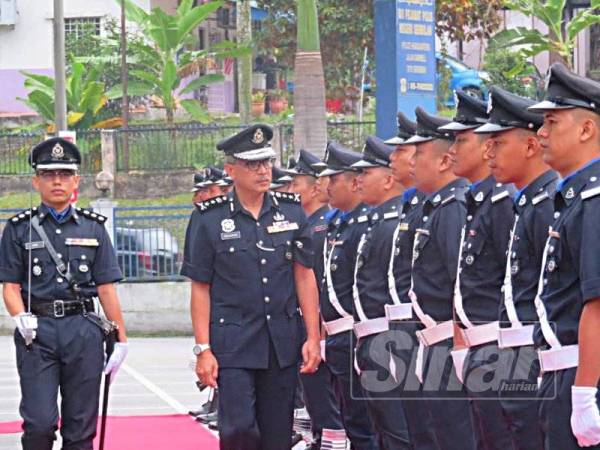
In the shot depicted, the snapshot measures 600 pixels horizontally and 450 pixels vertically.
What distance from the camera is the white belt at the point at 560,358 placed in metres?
5.50

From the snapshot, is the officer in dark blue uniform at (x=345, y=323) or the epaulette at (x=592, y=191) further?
the officer in dark blue uniform at (x=345, y=323)

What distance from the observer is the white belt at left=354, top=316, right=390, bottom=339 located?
8625 millimetres

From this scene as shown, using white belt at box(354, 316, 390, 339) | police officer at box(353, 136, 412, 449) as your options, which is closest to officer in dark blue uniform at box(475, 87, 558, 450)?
police officer at box(353, 136, 412, 449)

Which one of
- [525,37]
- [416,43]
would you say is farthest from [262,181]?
[525,37]

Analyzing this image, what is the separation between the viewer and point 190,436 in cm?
1141

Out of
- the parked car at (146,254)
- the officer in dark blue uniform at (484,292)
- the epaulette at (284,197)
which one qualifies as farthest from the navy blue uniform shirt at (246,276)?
the parked car at (146,254)

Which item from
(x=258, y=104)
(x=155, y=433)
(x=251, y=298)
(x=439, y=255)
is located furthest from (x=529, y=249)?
(x=258, y=104)

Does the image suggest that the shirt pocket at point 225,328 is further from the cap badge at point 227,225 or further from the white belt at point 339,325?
the white belt at point 339,325

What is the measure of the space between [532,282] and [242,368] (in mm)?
2179

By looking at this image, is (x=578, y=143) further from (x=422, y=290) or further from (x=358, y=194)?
(x=358, y=194)

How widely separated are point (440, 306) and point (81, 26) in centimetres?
3139

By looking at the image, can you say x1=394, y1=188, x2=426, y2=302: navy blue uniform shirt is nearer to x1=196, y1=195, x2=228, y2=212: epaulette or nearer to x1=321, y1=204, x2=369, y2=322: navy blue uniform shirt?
x1=321, y1=204, x2=369, y2=322: navy blue uniform shirt

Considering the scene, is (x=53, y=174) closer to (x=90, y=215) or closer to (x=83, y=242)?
(x=90, y=215)

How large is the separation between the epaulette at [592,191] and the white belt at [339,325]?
4.03 metres
